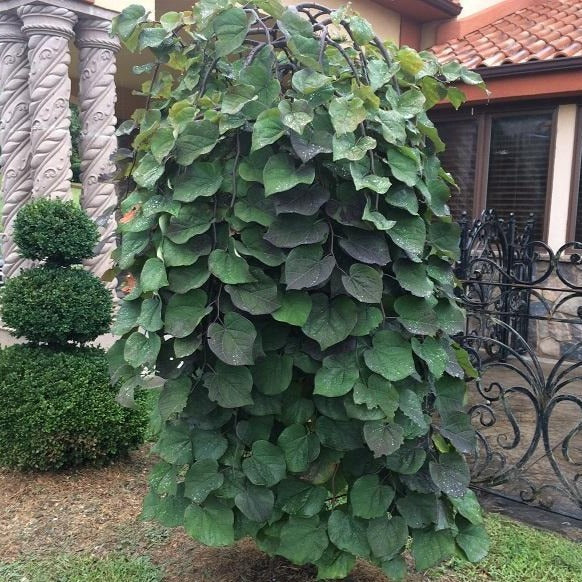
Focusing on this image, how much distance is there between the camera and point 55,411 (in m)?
3.66

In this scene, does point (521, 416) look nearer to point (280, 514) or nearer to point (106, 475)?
point (106, 475)

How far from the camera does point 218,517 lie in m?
2.17

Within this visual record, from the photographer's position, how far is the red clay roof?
24.4ft

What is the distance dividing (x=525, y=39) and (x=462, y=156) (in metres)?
1.61

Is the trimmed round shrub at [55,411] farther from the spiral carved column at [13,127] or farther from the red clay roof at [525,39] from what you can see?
the red clay roof at [525,39]

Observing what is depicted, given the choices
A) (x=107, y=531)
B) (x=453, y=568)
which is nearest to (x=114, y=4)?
(x=107, y=531)

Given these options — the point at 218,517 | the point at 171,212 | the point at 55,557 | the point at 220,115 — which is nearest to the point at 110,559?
the point at 55,557

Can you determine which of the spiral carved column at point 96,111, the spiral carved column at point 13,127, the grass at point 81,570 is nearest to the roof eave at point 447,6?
the spiral carved column at point 96,111

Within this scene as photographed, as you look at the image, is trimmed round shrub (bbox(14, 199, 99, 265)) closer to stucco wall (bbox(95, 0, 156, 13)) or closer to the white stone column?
stucco wall (bbox(95, 0, 156, 13))

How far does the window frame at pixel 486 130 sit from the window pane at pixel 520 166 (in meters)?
0.05

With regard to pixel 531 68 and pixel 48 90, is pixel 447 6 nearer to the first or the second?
pixel 531 68

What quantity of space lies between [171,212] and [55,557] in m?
1.91

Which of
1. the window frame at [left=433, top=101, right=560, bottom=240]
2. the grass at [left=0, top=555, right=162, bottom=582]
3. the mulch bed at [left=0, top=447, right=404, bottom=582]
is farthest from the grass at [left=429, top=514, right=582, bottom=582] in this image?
the window frame at [left=433, top=101, right=560, bottom=240]

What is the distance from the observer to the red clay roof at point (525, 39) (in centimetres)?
744
